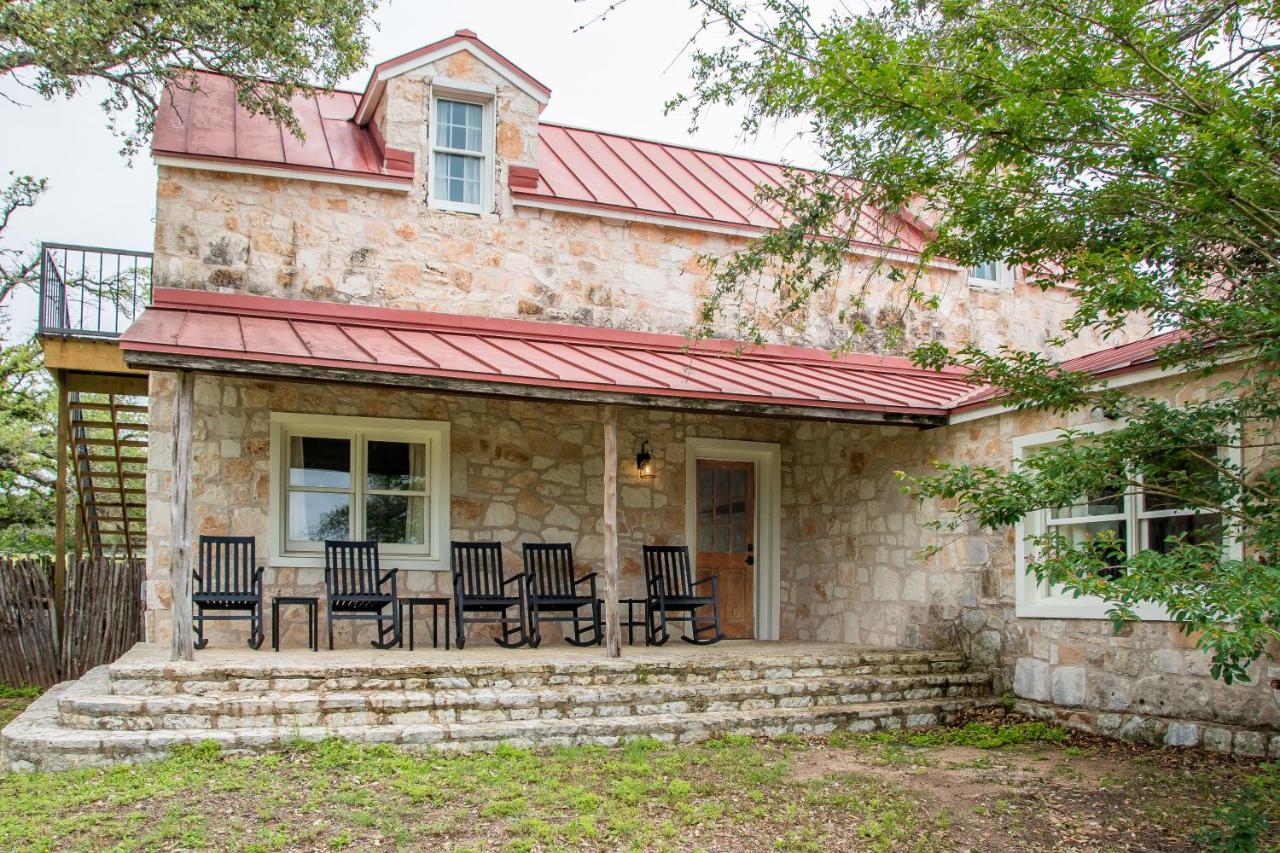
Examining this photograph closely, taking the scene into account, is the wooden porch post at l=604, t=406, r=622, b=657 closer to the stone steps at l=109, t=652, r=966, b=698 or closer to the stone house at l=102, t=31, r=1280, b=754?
the stone house at l=102, t=31, r=1280, b=754

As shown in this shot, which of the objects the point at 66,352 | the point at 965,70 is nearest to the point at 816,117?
the point at 965,70

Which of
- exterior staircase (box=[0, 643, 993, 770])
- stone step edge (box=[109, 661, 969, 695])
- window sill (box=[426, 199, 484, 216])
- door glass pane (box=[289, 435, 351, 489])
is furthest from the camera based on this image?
window sill (box=[426, 199, 484, 216])

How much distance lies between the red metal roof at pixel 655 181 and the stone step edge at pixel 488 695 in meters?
4.08

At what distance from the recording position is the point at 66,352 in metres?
9.27

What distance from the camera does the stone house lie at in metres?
7.83

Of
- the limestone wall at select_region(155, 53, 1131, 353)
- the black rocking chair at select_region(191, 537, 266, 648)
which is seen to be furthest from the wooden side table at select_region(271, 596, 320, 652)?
the limestone wall at select_region(155, 53, 1131, 353)

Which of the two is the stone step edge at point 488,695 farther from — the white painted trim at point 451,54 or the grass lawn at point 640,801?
the white painted trim at point 451,54

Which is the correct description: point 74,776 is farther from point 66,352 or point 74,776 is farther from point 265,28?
point 265,28

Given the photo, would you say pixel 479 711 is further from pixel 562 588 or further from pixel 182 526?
pixel 562 588

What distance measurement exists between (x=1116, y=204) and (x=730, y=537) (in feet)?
18.8

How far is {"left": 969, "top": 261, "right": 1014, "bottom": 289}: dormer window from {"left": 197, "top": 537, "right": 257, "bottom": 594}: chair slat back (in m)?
7.68

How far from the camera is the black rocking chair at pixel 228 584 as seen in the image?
25.5ft

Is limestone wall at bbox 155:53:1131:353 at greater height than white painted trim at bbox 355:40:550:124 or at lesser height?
lesser

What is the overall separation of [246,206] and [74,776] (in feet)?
16.2
